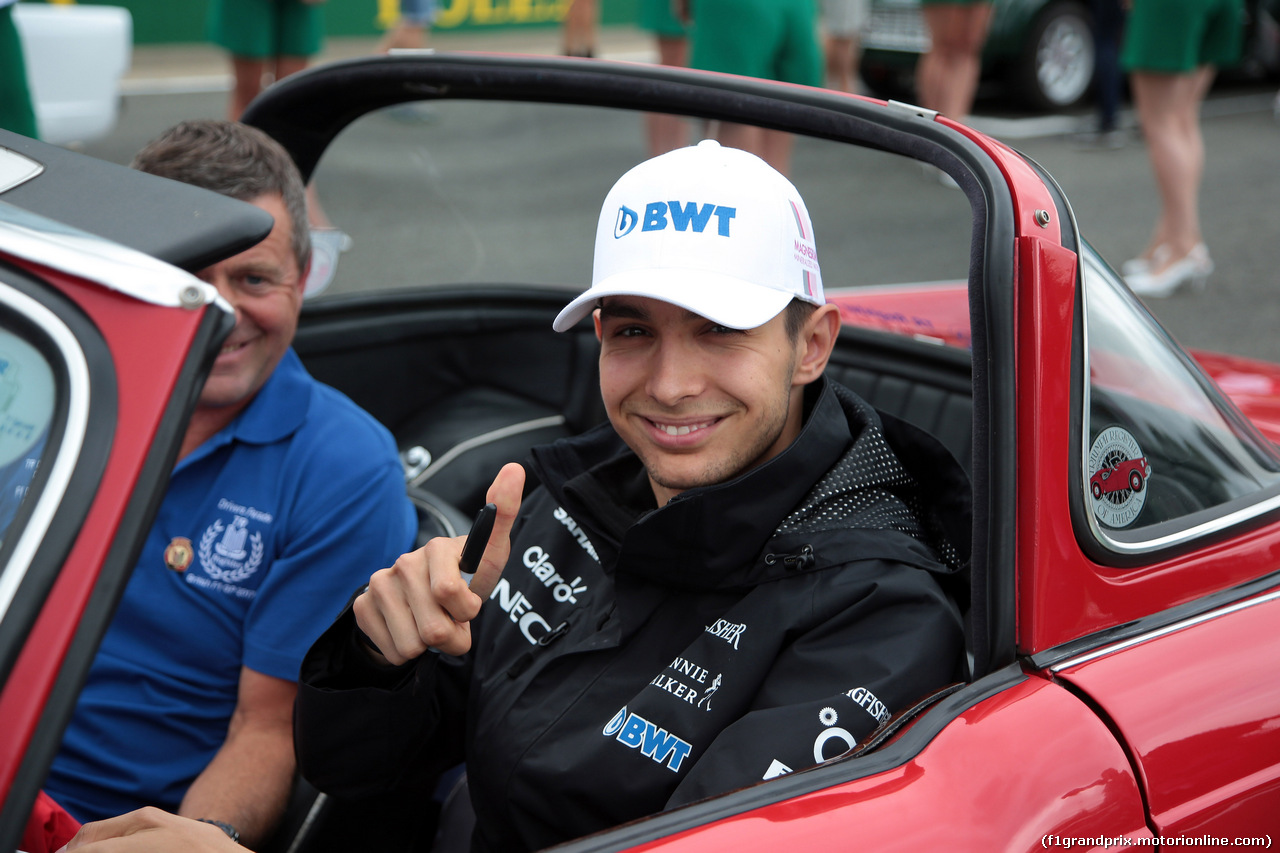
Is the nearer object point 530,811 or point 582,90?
point 530,811

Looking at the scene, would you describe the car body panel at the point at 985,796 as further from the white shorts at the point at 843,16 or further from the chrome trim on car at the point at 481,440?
the white shorts at the point at 843,16

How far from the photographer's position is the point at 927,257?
391cm

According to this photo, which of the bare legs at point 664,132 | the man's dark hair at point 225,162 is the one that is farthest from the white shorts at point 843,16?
the man's dark hair at point 225,162

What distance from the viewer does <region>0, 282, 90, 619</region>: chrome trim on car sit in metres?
0.85

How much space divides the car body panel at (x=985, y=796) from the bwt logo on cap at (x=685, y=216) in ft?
2.15

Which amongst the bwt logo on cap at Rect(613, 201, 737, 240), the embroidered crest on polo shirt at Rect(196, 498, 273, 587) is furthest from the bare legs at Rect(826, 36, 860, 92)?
the embroidered crest on polo shirt at Rect(196, 498, 273, 587)

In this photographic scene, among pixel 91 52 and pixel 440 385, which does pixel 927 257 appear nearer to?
pixel 440 385

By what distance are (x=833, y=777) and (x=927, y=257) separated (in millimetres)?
3002

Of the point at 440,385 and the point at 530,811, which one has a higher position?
the point at 530,811

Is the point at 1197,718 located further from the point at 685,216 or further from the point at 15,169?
the point at 15,169

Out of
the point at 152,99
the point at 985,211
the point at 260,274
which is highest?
the point at 985,211

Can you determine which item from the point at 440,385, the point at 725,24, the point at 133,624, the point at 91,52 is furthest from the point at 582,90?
the point at 91,52

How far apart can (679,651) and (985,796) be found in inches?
16.5

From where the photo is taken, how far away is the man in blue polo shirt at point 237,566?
1667 mm
